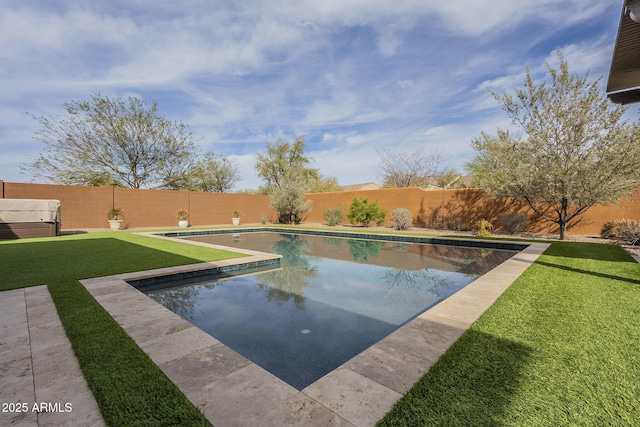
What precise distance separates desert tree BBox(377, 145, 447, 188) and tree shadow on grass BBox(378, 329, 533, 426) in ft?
77.0

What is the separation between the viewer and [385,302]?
4043 mm

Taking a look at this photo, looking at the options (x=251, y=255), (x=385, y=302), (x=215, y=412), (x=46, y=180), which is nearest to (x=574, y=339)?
(x=385, y=302)

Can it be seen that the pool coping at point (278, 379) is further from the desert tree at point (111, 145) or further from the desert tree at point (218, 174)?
the desert tree at point (218, 174)

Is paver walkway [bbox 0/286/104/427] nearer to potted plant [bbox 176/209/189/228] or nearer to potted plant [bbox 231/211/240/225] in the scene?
potted plant [bbox 176/209/189/228]

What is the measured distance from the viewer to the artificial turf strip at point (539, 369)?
4.63 feet

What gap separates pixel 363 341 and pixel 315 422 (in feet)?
5.25

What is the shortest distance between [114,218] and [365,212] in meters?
12.0

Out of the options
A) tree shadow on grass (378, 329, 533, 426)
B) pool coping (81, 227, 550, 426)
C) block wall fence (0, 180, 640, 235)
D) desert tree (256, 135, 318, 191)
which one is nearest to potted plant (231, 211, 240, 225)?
block wall fence (0, 180, 640, 235)

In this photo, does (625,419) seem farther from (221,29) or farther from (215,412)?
(221,29)

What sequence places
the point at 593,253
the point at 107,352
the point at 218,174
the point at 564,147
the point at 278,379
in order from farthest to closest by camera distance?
the point at 218,174 < the point at 564,147 < the point at 593,253 < the point at 107,352 < the point at 278,379

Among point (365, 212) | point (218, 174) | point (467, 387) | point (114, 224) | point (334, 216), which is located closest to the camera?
point (467, 387)

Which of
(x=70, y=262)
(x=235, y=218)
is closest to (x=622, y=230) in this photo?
(x=70, y=262)

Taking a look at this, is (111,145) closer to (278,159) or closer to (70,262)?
(278,159)

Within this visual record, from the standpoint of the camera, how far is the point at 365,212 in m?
14.9
